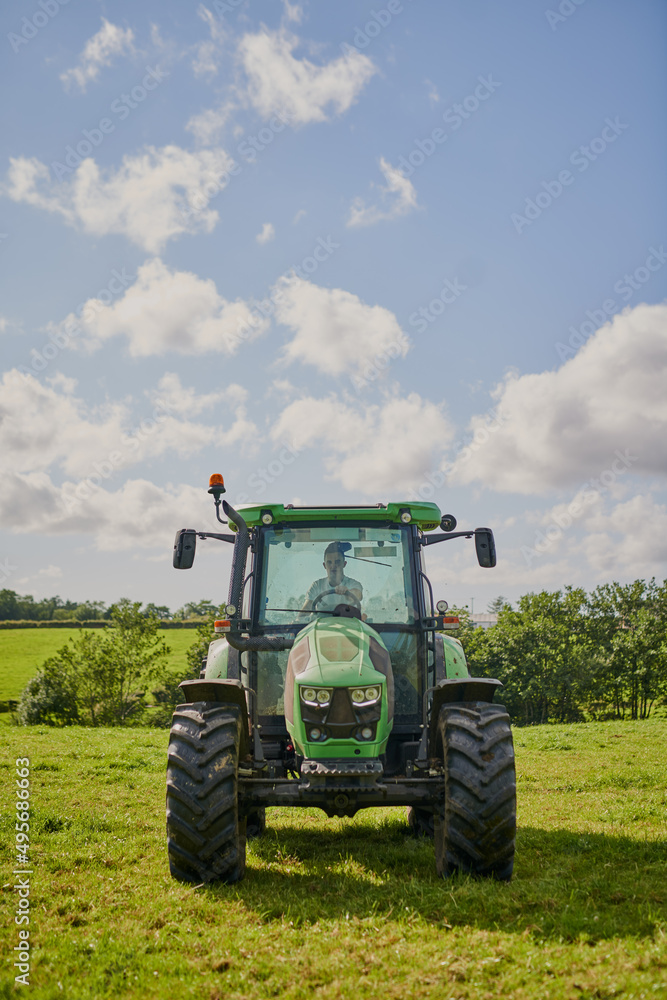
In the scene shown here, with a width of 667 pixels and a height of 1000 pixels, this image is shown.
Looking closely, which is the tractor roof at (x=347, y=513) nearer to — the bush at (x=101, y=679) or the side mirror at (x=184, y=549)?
the side mirror at (x=184, y=549)

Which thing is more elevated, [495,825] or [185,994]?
[495,825]

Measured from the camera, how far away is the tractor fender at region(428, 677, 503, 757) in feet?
19.2

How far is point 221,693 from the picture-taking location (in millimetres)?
5984

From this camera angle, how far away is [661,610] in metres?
42.9

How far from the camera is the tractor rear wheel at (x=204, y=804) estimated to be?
17.1ft

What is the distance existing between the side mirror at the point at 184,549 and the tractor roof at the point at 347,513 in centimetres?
66

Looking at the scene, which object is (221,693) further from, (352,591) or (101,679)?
(101,679)

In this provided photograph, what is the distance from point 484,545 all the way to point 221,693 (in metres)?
2.76

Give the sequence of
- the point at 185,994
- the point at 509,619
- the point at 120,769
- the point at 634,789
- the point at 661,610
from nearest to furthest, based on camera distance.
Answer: the point at 185,994, the point at 634,789, the point at 120,769, the point at 661,610, the point at 509,619

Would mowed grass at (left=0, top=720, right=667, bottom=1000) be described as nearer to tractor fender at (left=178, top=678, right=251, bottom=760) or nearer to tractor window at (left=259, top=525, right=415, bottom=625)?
tractor fender at (left=178, top=678, right=251, bottom=760)

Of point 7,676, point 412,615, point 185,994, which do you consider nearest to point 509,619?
point 7,676

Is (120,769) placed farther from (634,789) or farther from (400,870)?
(634,789)

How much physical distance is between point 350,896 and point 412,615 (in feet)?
7.80

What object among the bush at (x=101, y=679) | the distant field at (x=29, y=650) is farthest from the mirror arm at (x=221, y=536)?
the distant field at (x=29, y=650)
